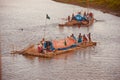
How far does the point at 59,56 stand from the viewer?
34344mm

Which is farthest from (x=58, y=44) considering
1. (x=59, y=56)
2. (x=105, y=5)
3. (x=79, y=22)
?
(x=105, y=5)

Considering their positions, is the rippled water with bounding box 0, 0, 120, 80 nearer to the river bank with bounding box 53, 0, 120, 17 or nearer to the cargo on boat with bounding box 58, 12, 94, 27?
→ the cargo on boat with bounding box 58, 12, 94, 27

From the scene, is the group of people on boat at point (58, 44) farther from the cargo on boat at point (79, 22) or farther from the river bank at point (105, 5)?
the river bank at point (105, 5)

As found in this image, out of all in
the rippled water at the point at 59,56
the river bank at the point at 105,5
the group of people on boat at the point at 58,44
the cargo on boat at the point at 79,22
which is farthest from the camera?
the river bank at the point at 105,5

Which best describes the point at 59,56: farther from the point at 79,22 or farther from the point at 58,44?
the point at 79,22

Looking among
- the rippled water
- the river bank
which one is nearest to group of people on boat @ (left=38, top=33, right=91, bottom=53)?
the rippled water


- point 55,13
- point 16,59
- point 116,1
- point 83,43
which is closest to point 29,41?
point 83,43

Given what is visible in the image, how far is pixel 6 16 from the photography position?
63.2 m

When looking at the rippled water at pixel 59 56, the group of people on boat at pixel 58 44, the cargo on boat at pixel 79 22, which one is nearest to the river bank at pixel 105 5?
the rippled water at pixel 59 56

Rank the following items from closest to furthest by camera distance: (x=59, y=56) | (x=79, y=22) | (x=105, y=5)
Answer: (x=59, y=56) → (x=79, y=22) → (x=105, y=5)

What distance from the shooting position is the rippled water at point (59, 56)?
29.4 meters

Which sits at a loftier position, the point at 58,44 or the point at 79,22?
the point at 79,22

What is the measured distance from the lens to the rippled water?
96.4 ft

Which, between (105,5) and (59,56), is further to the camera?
(105,5)
